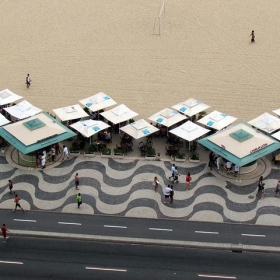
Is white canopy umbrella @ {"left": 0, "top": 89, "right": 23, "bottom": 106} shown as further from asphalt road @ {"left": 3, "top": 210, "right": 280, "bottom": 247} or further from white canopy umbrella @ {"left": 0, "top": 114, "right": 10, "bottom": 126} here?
asphalt road @ {"left": 3, "top": 210, "right": 280, "bottom": 247}

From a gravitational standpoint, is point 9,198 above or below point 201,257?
above

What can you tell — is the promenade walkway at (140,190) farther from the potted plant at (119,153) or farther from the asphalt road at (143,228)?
the asphalt road at (143,228)

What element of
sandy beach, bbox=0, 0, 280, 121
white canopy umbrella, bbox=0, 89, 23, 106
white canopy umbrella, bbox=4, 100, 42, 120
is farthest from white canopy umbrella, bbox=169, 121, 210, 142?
white canopy umbrella, bbox=0, 89, 23, 106

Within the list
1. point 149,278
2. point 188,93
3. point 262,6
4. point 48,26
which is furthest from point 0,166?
point 262,6

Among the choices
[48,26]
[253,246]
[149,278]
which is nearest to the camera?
[149,278]

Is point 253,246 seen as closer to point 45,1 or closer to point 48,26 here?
point 48,26

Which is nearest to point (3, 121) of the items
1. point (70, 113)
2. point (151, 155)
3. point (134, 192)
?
point (70, 113)

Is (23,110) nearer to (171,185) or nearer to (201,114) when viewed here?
(171,185)
